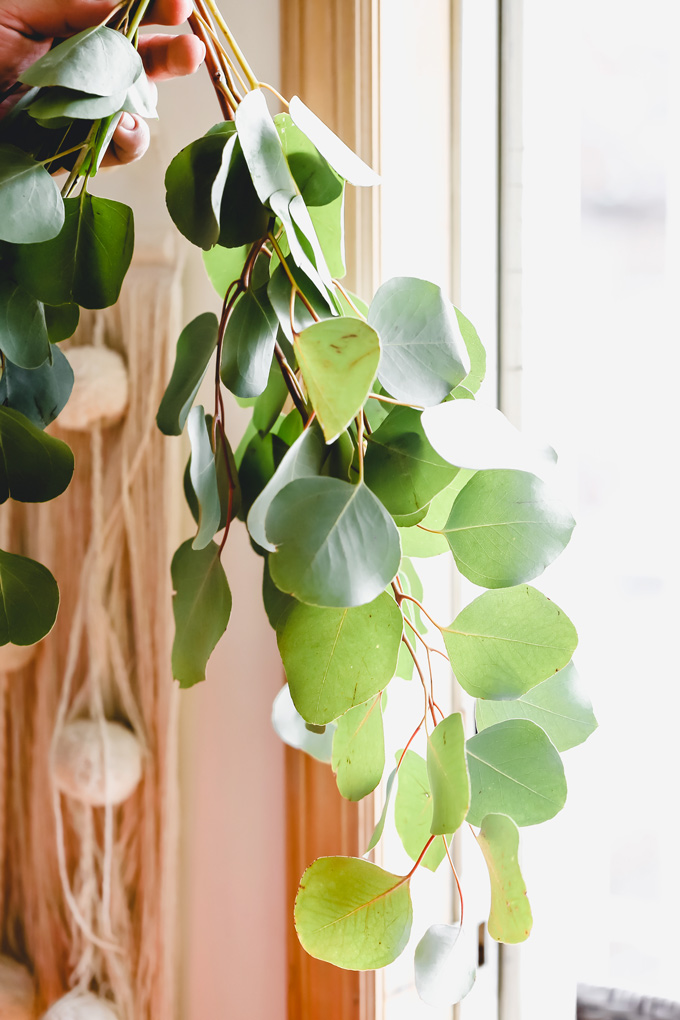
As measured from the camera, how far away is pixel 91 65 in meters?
0.36

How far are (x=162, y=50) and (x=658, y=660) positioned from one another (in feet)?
2.72

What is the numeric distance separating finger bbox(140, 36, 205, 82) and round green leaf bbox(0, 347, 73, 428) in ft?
0.75

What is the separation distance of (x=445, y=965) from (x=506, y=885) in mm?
57

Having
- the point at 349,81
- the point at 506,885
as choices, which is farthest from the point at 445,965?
the point at 349,81

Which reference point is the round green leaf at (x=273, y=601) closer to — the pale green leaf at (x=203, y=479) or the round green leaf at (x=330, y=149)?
the pale green leaf at (x=203, y=479)

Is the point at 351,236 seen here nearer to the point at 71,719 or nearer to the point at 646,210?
the point at 646,210

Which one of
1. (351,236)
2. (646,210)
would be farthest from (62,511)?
(646,210)

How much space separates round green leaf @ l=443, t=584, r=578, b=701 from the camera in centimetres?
39

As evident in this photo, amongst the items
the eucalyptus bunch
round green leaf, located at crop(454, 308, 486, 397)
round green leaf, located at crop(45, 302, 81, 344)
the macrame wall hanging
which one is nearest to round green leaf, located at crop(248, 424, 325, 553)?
the eucalyptus bunch

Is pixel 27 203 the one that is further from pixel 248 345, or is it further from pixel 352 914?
pixel 352 914

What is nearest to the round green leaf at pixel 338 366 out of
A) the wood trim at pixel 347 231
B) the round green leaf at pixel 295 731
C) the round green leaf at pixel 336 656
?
the round green leaf at pixel 336 656

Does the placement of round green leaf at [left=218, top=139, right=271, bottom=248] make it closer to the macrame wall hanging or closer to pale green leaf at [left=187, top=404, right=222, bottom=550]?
pale green leaf at [left=187, top=404, right=222, bottom=550]

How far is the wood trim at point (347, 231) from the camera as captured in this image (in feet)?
2.50

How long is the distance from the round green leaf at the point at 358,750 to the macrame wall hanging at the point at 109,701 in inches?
18.3
